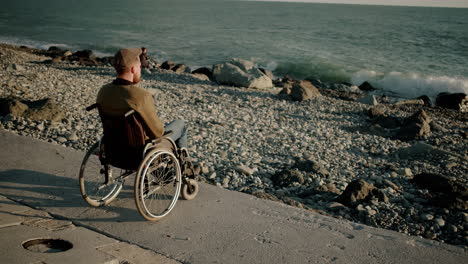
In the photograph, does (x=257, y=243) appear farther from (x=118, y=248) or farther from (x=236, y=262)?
(x=118, y=248)

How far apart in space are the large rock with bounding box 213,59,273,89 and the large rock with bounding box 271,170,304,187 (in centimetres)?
944

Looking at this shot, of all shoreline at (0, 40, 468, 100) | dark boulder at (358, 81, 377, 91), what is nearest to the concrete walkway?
shoreline at (0, 40, 468, 100)

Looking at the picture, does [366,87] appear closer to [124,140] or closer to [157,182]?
[157,182]

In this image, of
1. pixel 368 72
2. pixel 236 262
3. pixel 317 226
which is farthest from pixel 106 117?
pixel 368 72

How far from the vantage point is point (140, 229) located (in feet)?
11.4

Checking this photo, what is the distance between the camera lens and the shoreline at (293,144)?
5.12 metres

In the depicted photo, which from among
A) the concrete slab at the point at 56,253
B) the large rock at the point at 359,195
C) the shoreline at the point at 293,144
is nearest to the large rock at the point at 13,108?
the shoreline at the point at 293,144

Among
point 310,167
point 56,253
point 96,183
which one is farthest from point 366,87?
point 56,253

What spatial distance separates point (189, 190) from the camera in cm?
415

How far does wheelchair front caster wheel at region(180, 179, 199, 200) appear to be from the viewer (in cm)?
407

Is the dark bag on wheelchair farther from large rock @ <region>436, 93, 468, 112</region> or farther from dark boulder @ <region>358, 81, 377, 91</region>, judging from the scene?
dark boulder @ <region>358, 81, 377, 91</region>

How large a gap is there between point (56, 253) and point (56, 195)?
4.10 feet

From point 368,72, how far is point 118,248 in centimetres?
2466

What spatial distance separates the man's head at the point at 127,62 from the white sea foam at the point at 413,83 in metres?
20.1
